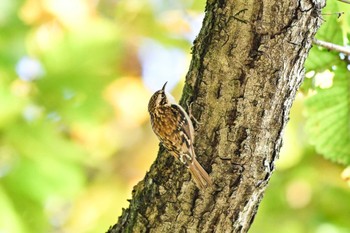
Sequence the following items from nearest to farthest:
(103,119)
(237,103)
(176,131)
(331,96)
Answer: (237,103)
(176,131)
(331,96)
(103,119)

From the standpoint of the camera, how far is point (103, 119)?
3863 millimetres

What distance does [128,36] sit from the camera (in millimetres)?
4582

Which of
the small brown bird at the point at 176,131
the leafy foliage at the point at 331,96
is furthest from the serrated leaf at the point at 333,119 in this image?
the small brown bird at the point at 176,131

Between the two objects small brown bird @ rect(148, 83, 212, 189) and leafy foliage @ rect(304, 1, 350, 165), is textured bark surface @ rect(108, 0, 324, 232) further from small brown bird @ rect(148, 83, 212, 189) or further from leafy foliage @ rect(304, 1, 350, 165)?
leafy foliage @ rect(304, 1, 350, 165)

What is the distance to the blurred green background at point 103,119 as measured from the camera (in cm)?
226

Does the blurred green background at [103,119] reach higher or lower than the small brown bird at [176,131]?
higher

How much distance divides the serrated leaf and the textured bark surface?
0.47m

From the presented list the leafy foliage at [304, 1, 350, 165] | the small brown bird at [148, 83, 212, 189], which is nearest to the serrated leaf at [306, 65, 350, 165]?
the leafy foliage at [304, 1, 350, 165]

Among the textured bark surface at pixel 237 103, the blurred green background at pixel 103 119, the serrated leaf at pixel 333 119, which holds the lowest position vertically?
the textured bark surface at pixel 237 103

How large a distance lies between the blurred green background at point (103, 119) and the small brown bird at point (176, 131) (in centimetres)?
39

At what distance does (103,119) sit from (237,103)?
2.25 meters

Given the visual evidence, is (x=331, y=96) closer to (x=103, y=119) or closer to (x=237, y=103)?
(x=237, y=103)

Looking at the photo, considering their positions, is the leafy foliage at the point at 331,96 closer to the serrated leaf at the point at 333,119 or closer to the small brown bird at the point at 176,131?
the serrated leaf at the point at 333,119

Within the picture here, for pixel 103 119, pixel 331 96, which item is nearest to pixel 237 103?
pixel 331 96
